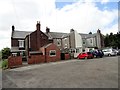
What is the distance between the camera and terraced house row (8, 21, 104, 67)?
48.5m

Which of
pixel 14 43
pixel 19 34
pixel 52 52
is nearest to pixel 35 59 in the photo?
pixel 52 52

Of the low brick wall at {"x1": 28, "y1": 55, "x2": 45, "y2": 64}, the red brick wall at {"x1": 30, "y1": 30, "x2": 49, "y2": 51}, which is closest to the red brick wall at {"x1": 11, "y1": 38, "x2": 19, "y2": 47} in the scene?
the red brick wall at {"x1": 30, "y1": 30, "x2": 49, "y2": 51}

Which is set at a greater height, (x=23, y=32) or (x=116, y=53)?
(x=23, y=32)

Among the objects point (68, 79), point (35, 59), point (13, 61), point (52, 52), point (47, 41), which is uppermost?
point (47, 41)

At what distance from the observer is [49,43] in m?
61.4

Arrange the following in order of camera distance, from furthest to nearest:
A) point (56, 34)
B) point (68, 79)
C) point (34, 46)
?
point (56, 34)
point (34, 46)
point (68, 79)

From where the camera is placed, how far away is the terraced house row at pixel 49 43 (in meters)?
48.5

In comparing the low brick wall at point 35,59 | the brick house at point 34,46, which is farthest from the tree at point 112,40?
the low brick wall at point 35,59

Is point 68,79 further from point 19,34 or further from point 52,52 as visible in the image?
point 19,34

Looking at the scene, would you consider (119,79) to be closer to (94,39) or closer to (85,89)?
(85,89)

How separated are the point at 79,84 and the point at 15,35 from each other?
51.0 m

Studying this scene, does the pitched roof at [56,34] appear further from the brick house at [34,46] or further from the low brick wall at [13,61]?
the low brick wall at [13,61]

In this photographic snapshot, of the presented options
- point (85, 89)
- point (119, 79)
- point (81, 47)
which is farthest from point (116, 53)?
point (85, 89)

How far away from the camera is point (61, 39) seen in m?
70.6
